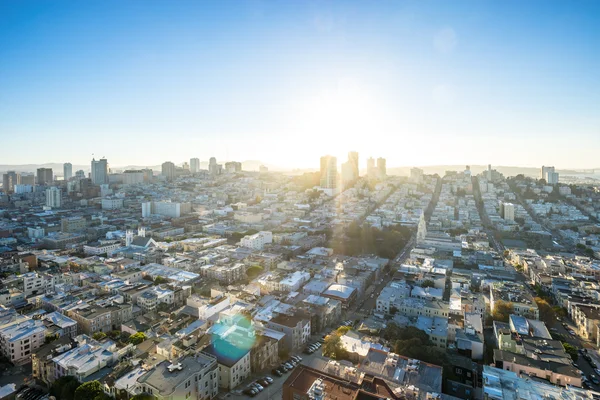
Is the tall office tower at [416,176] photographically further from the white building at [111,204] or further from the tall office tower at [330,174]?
the white building at [111,204]

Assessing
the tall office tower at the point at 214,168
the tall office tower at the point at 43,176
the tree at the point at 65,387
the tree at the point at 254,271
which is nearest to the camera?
the tree at the point at 65,387

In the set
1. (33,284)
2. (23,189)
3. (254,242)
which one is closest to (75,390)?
(33,284)

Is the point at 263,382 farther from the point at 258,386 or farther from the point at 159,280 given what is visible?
the point at 159,280

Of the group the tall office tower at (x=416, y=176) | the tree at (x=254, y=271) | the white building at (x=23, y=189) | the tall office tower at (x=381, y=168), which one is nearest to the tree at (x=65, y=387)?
the tree at (x=254, y=271)

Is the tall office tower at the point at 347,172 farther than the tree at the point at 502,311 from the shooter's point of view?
Yes

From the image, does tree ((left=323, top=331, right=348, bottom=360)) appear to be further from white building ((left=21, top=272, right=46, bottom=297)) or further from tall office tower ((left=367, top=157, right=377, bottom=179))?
tall office tower ((left=367, top=157, right=377, bottom=179))

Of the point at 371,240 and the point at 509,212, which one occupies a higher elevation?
the point at 509,212

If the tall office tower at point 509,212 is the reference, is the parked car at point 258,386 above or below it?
below
